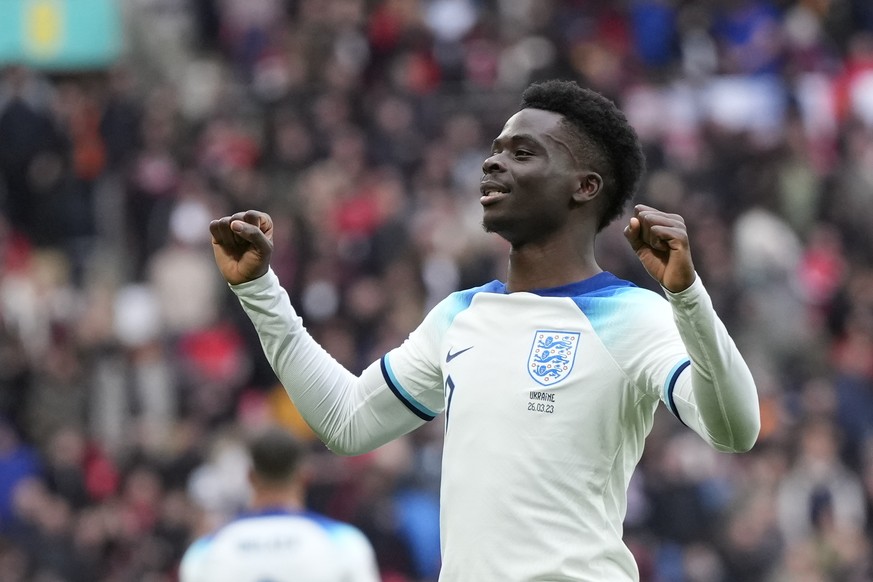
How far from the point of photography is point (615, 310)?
14.3 ft

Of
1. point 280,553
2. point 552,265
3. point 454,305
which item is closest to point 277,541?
point 280,553

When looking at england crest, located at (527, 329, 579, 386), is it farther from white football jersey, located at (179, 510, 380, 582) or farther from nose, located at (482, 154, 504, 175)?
white football jersey, located at (179, 510, 380, 582)

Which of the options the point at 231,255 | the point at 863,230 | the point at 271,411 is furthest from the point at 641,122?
the point at 231,255

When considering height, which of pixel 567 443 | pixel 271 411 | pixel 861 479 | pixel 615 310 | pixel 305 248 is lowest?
pixel 861 479

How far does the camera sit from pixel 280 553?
6121 mm

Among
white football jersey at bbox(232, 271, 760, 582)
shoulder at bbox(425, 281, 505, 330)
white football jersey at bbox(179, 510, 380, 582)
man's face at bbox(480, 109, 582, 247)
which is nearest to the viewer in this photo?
white football jersey at bbox(232, 271, 760, 582)

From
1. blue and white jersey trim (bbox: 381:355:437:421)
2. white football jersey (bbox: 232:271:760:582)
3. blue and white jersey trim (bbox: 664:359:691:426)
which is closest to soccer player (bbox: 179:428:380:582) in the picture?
blue and white jersey trim (bbox: 381:355:437:421)

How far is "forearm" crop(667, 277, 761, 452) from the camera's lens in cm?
389

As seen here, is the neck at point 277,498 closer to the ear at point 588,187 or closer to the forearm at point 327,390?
the forearm at point 327,390

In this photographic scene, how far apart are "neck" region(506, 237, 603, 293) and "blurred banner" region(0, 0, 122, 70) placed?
46.2ft

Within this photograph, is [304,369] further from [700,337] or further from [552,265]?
[700,337]

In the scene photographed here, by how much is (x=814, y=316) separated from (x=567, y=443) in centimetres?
1132

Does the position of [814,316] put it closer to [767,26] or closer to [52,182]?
[767,26]

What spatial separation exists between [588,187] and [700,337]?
2.60 ft
